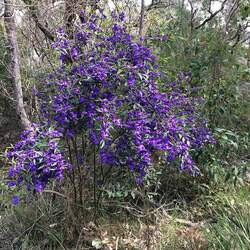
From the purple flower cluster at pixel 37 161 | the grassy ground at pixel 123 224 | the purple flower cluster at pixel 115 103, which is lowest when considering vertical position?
the grassy ground at pixel 123 224

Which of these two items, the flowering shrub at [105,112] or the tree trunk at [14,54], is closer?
the flowering shrub at [105,112]

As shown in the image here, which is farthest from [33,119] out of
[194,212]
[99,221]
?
[194,212]

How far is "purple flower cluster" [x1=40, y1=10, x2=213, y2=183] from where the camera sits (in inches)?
105

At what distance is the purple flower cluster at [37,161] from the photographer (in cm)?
241

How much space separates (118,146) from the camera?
9.29ft

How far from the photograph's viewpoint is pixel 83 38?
9.81 ft

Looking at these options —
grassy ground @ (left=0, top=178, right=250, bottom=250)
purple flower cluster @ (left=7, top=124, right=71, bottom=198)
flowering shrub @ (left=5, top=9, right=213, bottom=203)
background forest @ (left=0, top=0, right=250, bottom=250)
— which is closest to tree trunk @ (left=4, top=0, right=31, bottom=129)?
background forest @ (left=0, top=0, right=250, bottom=250)

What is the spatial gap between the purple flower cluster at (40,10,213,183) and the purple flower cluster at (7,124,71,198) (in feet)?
0.73

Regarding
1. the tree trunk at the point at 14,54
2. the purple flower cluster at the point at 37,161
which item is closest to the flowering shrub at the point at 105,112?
the purple flower cluster at the point at 37,161

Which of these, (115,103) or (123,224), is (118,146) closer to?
(115,103)

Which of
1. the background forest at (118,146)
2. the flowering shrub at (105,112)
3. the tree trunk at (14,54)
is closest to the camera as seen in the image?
the flowering shrub at (105,112)

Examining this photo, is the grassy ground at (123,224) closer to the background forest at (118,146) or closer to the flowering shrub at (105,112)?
the background forest at (118,146)

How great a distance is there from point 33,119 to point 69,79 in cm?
194

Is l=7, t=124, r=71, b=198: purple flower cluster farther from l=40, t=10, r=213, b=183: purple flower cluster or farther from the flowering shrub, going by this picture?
l=40, t=10, r=213, b=183: purple flower cluster
